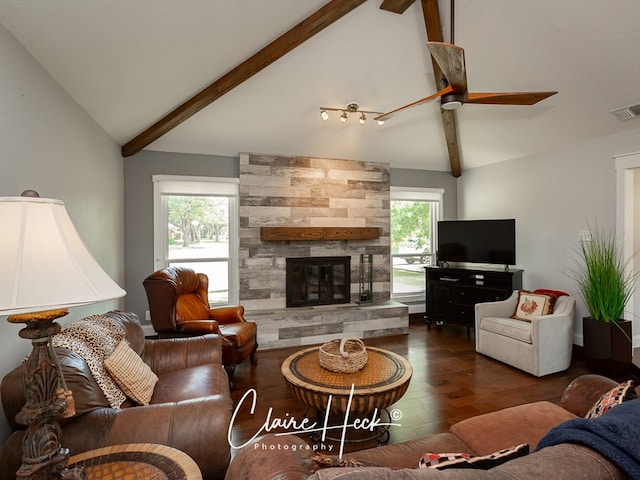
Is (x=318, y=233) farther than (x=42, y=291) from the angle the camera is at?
Yes

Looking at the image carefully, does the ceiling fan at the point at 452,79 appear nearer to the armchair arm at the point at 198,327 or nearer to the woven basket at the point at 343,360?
the woven basket at the point at 343,360

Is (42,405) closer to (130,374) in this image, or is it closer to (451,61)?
(130,374)

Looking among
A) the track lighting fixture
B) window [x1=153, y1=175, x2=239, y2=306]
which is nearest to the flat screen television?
the track lighting fixture

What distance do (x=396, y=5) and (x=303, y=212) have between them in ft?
8.99

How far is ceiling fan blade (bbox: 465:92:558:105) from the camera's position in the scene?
7.93 feet

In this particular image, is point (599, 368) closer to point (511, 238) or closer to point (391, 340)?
point (511, 238)

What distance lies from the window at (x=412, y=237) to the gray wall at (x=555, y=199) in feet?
2.96

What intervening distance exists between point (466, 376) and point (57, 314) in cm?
345

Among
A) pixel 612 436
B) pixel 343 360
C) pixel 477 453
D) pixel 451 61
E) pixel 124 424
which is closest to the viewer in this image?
pixel 612 436

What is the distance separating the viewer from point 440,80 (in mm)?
3266

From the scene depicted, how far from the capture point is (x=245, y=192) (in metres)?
4.51

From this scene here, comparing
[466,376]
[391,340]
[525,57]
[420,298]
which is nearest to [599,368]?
[466,376]

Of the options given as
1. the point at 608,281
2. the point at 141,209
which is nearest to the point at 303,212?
the point at 141,209

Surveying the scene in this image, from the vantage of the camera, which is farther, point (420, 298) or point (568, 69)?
point (420, 298)
